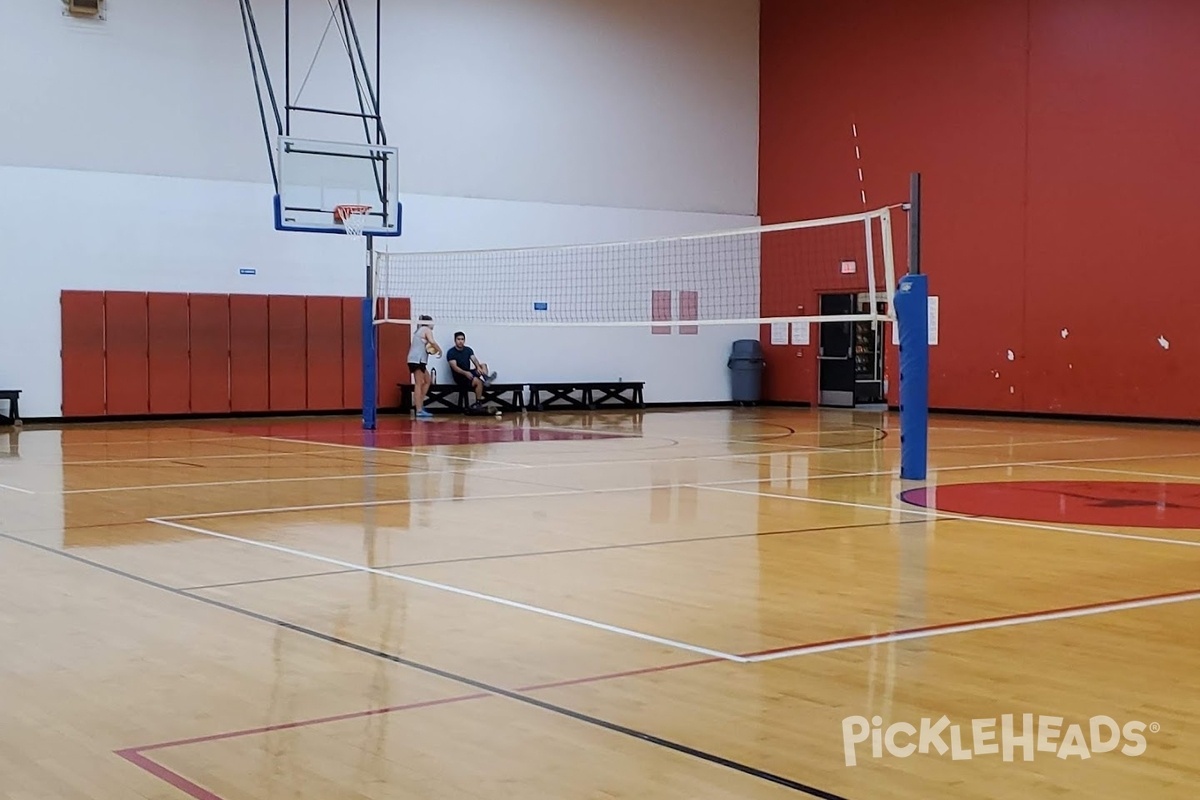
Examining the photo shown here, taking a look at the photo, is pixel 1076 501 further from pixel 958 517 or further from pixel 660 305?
pixel 660 305

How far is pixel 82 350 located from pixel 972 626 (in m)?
14.3

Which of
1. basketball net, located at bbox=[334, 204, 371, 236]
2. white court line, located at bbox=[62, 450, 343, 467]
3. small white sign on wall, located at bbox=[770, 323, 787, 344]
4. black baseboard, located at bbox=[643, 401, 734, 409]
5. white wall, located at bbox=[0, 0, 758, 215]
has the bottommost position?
white court line, located at bbox=[62, 450, 343, 467]

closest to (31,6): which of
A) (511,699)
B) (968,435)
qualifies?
(968,435)

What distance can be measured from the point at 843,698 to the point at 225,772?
1580 millimetres

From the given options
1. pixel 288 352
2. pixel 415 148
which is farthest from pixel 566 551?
pixel 415 148

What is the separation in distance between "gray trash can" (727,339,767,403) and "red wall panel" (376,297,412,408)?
16.6ft

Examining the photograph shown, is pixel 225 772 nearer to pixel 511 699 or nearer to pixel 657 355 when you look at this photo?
pixel 511 699

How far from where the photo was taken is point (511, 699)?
11.8 feet

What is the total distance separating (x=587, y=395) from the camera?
20.3 m

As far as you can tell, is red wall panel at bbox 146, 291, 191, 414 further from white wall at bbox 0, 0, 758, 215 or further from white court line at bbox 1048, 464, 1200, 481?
white court line at bbox 1048, 464, 1200, 481

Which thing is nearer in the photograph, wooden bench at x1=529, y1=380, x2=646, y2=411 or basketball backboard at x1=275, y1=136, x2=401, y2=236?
basketball backboard at x1=275, y1=136, x2=401, y2=236

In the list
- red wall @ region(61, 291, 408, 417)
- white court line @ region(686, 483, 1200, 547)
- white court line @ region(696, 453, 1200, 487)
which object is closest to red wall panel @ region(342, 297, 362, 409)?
red wall @ region(61, 291, 408, 417)

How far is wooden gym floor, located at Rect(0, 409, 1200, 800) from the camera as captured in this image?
3.00m

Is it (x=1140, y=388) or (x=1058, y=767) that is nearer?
(x=1058, y=767)
